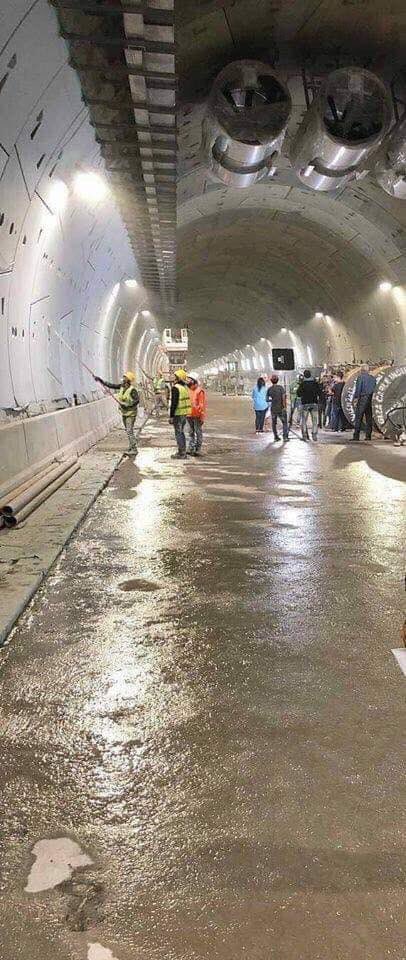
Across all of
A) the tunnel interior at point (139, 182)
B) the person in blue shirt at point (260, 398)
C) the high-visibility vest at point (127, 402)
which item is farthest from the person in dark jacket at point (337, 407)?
the high-visibility vest at point (127, 402)

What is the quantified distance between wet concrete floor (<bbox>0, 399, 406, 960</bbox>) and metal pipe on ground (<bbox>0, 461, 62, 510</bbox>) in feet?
6.19

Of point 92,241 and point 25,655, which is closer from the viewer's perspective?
point 25,655

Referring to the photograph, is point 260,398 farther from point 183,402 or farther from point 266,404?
point 183,402

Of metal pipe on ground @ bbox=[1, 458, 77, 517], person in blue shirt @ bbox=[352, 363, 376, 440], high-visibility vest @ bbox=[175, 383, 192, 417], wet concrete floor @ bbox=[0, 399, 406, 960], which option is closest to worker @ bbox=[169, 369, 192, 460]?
high-visibility vest @ bbox=[175, 383, 192, 417]

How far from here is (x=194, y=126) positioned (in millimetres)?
10719

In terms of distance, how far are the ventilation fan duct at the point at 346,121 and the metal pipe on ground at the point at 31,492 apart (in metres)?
7.02

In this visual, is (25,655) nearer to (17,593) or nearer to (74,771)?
(17,593)

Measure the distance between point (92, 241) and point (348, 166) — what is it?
522 cm

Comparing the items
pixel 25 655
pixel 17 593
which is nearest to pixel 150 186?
pixel 17 593

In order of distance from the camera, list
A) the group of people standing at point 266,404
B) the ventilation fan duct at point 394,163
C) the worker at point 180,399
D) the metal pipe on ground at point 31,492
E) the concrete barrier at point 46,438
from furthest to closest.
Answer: the group of people standing at point 266,404, the worker at point 180,399, the ventilation fan duct at point 394,163, the concrete barrier at point 46,438, the metal pipe on ground at point 31,492

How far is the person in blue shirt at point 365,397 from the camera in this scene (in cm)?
1511

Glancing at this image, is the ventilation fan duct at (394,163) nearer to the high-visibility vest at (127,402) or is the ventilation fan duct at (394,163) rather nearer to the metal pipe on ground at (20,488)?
the high-visibility vest at (127,402)

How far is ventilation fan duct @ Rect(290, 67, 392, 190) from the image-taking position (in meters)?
9.19

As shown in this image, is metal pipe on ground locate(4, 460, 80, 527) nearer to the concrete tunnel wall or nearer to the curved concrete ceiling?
the concrete tunnel wall
